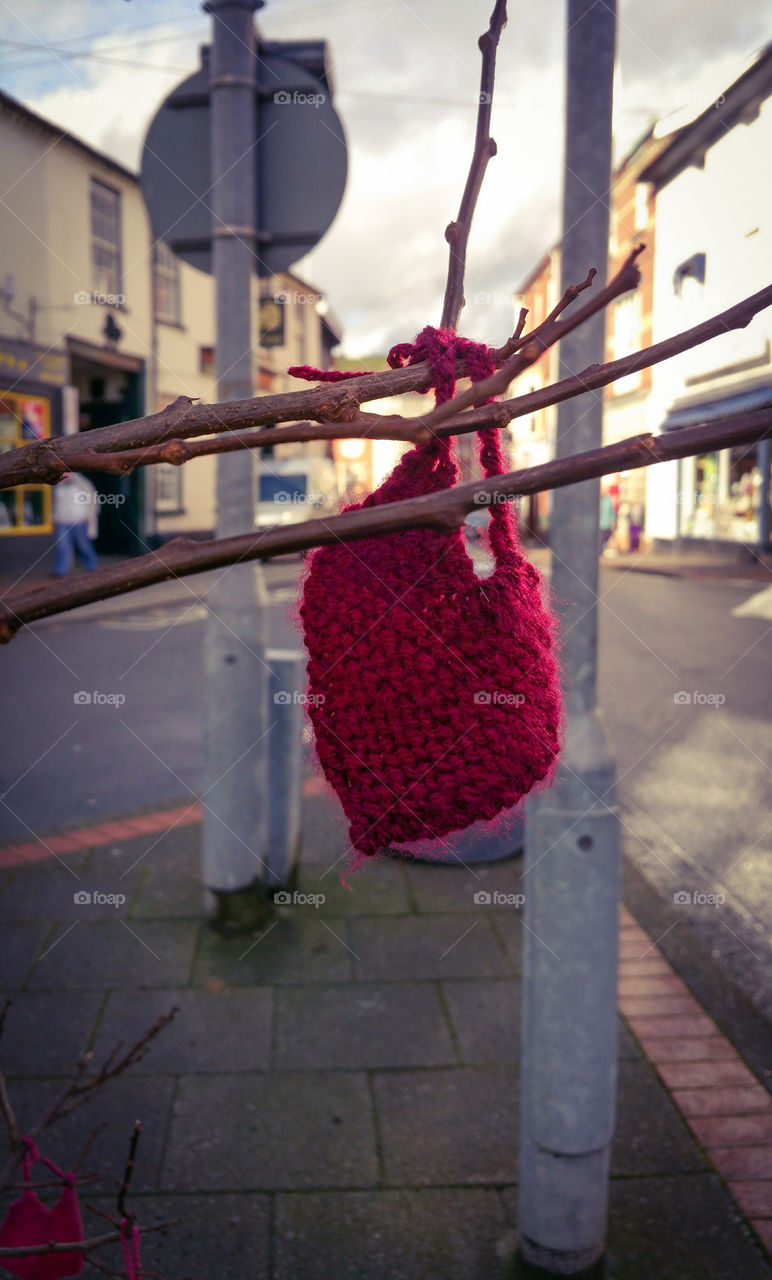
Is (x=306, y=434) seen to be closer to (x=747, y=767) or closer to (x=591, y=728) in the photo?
(x=591, y=728)

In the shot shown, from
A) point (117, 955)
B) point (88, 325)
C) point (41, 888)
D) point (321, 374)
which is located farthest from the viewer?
point (88, 325)

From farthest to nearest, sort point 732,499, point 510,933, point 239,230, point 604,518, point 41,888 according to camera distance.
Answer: point 732,499, point 604,518, point 41,888, point 510,933, point 239,230

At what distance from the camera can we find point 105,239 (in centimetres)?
1670

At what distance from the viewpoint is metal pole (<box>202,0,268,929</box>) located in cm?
391

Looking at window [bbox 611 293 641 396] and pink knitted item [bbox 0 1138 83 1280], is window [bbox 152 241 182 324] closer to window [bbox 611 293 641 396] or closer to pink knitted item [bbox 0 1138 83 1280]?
window [bbox 611 293 641 396]

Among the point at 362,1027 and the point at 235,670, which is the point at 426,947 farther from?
the point at 235,670

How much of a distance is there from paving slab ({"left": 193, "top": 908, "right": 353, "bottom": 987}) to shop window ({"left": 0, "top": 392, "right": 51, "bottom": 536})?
11.7 m

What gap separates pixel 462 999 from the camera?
146 inches

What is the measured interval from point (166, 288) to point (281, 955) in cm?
1673

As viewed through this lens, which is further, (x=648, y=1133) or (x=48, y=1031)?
(x=48, y=1031)

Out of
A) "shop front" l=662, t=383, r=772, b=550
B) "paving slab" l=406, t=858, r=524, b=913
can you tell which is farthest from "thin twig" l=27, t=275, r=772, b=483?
"shop front" l=662, t=383, r=772, b=550

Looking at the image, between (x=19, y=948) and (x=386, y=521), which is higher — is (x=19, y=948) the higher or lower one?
the lower one

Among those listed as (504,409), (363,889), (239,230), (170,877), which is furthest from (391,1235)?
(239,230)

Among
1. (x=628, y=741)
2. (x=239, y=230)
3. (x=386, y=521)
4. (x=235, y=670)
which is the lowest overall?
(x=628, y=741)
